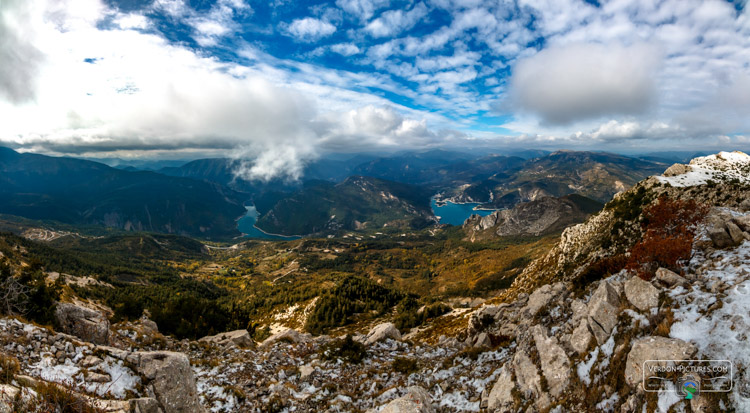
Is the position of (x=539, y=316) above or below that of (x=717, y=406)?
below

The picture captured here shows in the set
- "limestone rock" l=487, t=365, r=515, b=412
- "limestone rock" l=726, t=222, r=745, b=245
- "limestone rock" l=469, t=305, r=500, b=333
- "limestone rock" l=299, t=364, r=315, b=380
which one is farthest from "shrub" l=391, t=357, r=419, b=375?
"limestone rock" l=726, t=222, r=745, b=245

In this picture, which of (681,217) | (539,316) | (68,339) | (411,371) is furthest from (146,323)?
(681,217)

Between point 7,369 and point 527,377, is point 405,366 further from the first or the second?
point 7,369

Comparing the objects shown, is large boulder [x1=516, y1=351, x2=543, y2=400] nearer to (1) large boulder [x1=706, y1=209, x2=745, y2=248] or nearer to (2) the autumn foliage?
(2) the autumn foliage

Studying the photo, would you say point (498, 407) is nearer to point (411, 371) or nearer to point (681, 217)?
point (411, 371)

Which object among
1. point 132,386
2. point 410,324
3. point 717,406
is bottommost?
point 410,324

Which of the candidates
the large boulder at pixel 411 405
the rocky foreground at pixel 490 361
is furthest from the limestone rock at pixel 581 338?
the large boulder at pixel 411 405
